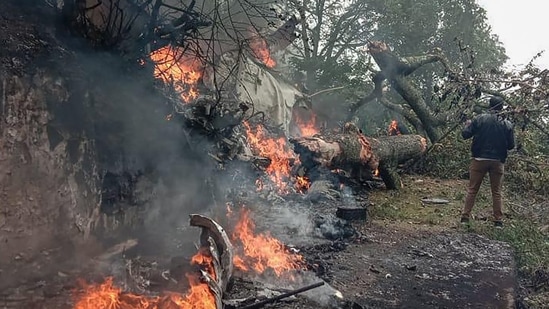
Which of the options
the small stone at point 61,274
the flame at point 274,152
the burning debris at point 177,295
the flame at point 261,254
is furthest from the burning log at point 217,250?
the flame at point 274,152

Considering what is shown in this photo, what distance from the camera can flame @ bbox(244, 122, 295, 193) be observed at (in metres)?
8.82

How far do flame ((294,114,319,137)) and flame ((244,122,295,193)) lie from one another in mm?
3715

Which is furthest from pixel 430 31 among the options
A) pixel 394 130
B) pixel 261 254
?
pixel 261 254

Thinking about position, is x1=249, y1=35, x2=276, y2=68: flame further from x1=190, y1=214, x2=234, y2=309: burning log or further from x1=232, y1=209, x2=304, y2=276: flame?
x1=190, y1=214, x2=234, y2=309: burning log

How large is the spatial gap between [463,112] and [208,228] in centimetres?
363

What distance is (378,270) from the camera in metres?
4.92

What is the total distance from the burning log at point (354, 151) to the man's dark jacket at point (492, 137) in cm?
241

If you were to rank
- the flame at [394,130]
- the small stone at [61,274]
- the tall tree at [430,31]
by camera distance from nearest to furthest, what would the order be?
the small stone at [61,274] < the flame at [394,130] < the tall tree at [430,31]

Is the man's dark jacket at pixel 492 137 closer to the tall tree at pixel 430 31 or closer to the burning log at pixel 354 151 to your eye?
the burning log at pixel 354 151

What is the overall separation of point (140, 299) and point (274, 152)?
738 cm

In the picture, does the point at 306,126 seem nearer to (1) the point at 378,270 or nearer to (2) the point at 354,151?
(2) the point at 354,151

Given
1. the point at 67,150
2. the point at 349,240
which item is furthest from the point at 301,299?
the point at 67,150

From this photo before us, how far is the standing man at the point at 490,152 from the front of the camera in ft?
23.2

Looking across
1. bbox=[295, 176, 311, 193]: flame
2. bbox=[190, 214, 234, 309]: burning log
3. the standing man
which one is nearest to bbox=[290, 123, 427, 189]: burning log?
bbox=[295, 176, 311, 193]: flame
